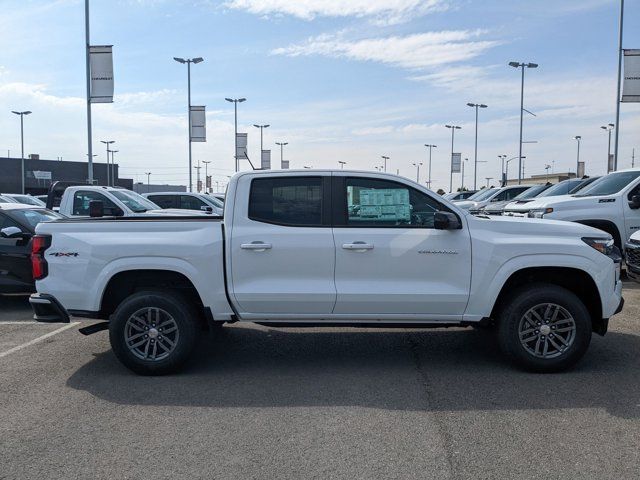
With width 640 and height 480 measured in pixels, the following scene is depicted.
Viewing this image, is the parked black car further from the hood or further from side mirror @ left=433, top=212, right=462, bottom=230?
the hood

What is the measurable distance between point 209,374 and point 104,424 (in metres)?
1.39

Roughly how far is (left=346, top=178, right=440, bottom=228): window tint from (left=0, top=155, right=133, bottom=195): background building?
73.2 m

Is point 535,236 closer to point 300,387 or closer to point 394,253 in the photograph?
point 394,253

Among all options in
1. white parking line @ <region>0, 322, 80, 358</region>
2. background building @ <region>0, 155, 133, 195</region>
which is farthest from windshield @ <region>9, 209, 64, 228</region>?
background building @ <region>0, 155, 133, 195</region>

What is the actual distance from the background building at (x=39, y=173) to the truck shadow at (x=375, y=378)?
72.3 m

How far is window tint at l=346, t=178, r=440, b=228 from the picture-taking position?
5.80m

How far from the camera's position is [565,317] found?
5703mm

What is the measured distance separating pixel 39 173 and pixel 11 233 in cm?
7417

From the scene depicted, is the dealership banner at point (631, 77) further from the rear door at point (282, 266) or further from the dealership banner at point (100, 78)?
the rear door at point (282, 266)

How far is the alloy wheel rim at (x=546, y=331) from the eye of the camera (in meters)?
5.70

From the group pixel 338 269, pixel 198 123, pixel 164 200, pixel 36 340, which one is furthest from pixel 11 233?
pixel 198 123

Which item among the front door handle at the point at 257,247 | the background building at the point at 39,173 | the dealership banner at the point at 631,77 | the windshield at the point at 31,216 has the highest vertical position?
the dealership banner at the point at 631,77

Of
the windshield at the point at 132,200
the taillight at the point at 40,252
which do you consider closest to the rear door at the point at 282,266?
A: the taillight at the point at 40,252

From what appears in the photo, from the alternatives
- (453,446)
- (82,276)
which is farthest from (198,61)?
(453,446)
